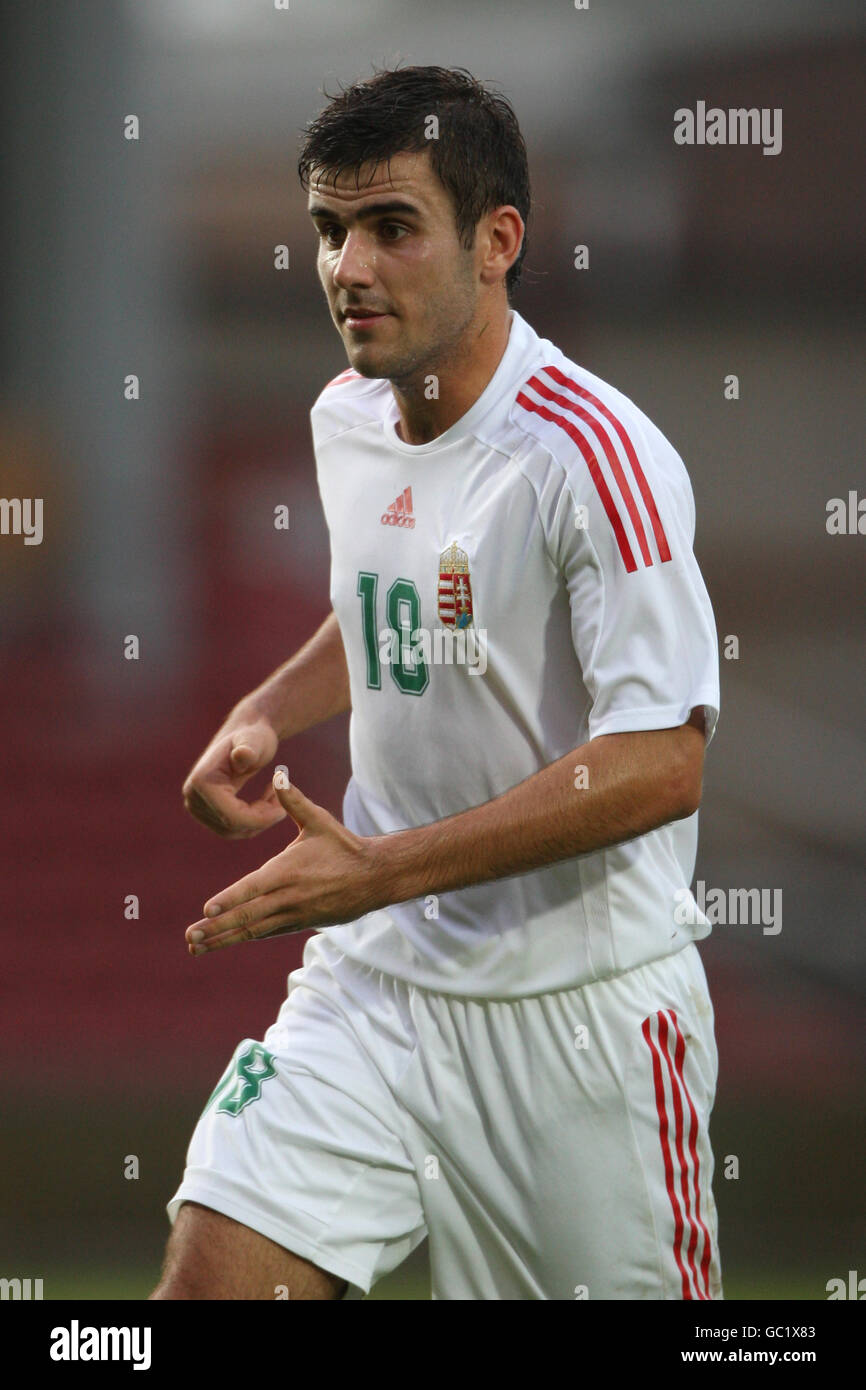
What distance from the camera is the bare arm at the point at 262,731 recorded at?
196cm

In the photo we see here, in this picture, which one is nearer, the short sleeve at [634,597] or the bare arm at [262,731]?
the short sleeve at [634,597]

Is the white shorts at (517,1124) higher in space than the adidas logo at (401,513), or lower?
lower

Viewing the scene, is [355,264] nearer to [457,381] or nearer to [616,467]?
[457,381]

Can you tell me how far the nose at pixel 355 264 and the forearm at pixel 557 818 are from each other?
590 millimetres

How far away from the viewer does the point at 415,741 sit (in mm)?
1925

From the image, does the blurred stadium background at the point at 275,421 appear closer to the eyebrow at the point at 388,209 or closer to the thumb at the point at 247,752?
the thumb at the point at 247,752

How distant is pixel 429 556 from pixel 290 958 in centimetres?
279

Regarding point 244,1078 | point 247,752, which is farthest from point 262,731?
point 244,1078

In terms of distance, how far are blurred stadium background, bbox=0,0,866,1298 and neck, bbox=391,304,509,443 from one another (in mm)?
2469

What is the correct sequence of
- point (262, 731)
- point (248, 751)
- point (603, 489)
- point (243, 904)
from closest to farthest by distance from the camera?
point (243, 904) < point (603, 489) < point (248, 751) < point (262, 731)

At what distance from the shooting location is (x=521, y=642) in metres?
1.85

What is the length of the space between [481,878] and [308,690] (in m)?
0.56

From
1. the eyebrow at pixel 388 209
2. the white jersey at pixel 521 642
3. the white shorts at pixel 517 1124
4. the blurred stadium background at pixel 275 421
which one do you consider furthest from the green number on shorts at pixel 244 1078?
the blurred stadium background at pixel 275 421

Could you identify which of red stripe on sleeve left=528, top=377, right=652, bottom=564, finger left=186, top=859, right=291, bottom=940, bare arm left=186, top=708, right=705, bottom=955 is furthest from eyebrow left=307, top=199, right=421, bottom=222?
finger left=186, top=859, right=291, bottom=940
